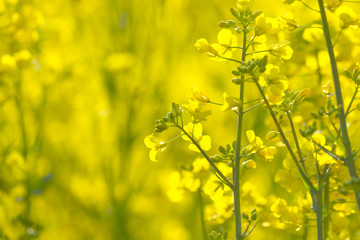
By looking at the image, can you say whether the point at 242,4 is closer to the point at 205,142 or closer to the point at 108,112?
the point at 205,142

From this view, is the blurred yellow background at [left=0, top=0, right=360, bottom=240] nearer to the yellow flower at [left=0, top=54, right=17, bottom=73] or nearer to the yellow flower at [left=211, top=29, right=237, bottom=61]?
the yellow flower at [left=0, top=54, right=17, bottom=73]

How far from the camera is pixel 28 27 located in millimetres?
2727

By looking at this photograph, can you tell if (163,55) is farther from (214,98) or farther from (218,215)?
(218,215)

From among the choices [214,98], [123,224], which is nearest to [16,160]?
[123,224]

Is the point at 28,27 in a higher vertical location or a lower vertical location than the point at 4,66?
higher

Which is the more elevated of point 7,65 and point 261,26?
point 7,65

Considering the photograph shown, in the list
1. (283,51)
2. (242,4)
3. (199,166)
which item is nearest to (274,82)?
(283,51)

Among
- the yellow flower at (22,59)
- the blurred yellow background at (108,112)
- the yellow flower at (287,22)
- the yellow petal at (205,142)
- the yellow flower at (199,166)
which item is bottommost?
the yellow petal at (205,142)

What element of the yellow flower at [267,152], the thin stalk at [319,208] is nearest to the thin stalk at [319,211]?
the thin stalk at [319,208]

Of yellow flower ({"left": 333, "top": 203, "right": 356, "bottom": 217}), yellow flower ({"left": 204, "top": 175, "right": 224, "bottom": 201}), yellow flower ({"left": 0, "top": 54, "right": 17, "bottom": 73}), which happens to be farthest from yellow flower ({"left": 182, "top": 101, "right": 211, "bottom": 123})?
yellow flower ({"left": 0, "top": 54, "right": 17, "bottom": 73})

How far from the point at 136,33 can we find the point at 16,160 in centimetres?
138

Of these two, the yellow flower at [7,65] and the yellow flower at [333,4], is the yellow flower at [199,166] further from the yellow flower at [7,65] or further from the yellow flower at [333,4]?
the yellow flower at [7,65]

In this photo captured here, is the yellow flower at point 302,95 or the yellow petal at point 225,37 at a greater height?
the yellow petal at point 225,37

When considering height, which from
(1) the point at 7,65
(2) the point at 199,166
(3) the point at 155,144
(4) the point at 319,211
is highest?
(1) the point at 7,65
